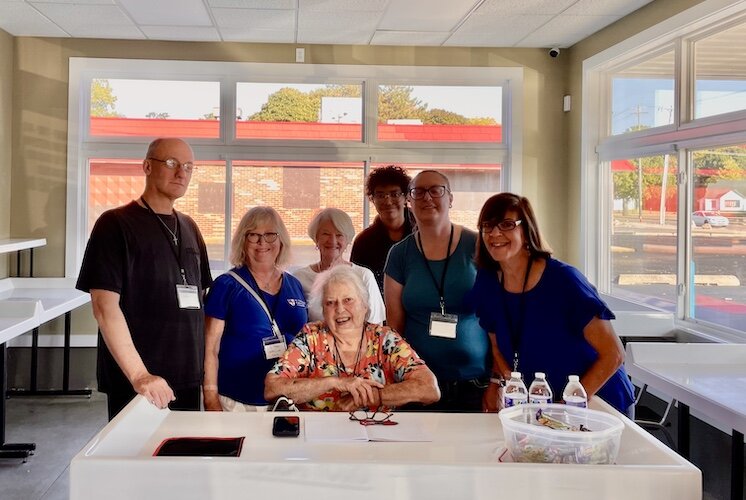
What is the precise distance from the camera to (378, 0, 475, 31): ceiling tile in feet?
13.7

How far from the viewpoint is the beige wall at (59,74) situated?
511 centimetres

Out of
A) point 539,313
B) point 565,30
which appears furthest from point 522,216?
point 565,30

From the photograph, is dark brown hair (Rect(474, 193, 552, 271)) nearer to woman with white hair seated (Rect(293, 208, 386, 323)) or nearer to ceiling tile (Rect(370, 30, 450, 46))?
woman with white hair seated (Rect(293, 208, 386, 323))

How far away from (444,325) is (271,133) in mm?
3295

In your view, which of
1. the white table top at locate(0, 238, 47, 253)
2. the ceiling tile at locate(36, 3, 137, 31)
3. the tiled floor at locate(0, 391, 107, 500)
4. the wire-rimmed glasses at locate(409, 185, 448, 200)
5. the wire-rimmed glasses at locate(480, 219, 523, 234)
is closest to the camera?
the wire-rimmed glasses at locate(480, 219, 523, 234)

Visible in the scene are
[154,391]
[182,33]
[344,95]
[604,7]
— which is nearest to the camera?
[154,391]

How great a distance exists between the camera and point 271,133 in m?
5.34

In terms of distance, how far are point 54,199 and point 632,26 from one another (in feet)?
15.3

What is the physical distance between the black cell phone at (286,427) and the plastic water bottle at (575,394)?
2.61 ft

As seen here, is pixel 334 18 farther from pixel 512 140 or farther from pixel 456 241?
pixel 456 241

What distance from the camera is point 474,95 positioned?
548 cm

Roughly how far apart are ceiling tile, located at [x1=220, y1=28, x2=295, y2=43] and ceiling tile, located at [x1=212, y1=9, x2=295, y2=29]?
0.09m

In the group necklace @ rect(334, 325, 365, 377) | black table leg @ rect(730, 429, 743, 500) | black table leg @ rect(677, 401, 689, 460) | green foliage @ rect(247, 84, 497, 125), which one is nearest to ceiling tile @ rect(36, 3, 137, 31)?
green foliage @ rect(247, 84, 497, 125)

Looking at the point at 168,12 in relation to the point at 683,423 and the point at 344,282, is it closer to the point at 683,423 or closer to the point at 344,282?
the point at 344,282
